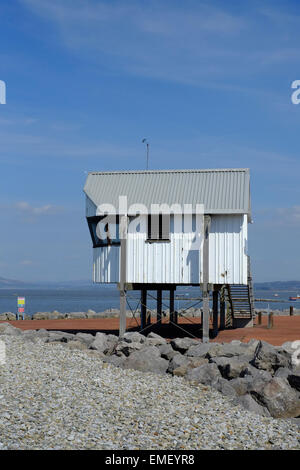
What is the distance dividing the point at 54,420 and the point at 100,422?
0.94 meters

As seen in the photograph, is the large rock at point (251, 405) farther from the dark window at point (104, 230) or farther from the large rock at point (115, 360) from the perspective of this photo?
the dark window at point (104, 230)

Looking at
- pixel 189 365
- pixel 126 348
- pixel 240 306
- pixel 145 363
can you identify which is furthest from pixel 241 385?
pixel 240 306

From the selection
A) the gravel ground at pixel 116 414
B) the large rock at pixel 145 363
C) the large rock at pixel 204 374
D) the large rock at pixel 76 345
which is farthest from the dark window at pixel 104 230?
the large rock at pixel 204 374

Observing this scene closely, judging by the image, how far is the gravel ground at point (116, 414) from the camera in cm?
1214

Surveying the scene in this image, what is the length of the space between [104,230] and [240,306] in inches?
492

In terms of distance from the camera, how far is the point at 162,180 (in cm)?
2788

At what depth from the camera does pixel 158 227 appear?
27078 millimetres

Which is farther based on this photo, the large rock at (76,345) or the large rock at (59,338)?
the large rock at (59,338)

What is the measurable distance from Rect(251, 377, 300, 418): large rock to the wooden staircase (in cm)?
1812

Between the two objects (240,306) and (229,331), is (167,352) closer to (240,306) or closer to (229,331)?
(229,331)

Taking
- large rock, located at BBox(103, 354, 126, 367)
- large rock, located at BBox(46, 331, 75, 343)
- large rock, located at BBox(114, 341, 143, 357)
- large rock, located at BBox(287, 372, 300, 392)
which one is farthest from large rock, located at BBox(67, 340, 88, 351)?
large rock, located at BBox(287, 372, 300, 392)

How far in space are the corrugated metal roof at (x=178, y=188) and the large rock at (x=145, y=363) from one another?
331 inches

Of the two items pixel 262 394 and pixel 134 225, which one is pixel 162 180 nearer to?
pixel 134 225
